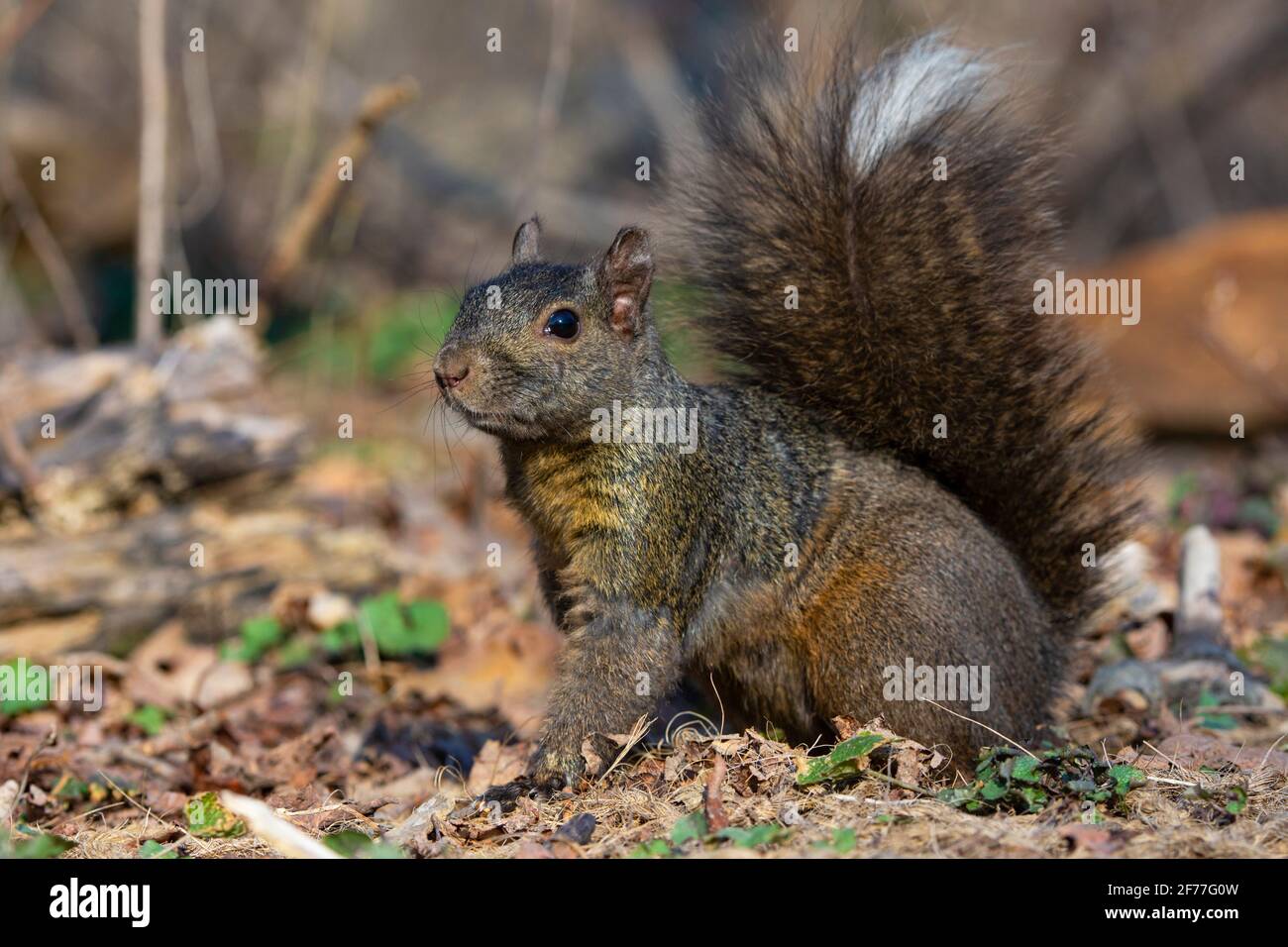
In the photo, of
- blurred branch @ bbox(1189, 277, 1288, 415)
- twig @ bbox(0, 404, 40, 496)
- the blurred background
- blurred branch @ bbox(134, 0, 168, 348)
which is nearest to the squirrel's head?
the blurred background

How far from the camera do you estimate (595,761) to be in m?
4.07

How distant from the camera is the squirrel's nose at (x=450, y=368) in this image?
13.0ft

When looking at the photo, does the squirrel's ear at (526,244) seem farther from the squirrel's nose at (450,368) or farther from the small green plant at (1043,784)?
the small green plant at (1043,784)

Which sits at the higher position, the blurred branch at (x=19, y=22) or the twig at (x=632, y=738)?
the blurred branch at (x=19, y=22)

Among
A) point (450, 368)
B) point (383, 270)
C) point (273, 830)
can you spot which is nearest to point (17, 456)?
point (450, 368)

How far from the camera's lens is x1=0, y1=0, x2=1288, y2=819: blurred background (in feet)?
19.4

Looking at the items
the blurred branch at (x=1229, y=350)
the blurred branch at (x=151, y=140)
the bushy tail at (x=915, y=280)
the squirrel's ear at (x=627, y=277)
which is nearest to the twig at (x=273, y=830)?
the squirrel's ear at (x=627, y=277)

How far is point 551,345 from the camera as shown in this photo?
13.6 ft

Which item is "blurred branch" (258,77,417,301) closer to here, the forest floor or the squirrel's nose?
the forest floor

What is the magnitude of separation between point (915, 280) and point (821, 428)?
0.61 m

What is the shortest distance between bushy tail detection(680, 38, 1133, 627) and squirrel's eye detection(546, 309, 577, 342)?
2.57ft

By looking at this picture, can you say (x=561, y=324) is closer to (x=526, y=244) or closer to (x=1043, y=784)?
(x=526, y=244)
